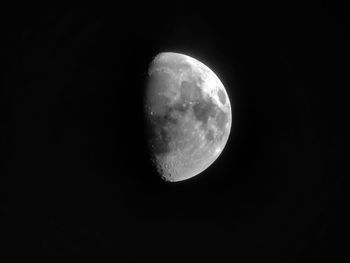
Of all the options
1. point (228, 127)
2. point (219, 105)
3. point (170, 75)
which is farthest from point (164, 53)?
point (228, 127)

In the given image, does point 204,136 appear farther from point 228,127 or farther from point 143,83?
point 143,83

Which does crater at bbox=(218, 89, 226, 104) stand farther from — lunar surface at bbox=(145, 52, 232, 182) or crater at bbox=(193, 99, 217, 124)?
crater at bbox=(193, 99, 217, 124)

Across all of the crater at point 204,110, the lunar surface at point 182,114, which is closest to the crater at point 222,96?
the lunar surface at point 182,114

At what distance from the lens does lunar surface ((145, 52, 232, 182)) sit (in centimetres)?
668

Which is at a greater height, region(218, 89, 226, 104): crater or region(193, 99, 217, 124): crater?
region(218, 89, 226, 104): crater

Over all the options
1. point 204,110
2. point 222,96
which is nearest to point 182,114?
point 204,110

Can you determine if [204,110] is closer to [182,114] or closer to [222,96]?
[182,114]

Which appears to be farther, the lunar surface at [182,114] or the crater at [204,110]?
the crater at [204,110]

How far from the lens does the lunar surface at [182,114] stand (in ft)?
21.9

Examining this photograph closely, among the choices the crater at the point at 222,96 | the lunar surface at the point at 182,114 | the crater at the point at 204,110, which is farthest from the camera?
the crater at the point at 222,96

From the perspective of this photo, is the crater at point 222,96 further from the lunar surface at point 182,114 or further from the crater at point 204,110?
the crater at point 204,110

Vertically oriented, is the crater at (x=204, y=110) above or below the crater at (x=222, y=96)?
below

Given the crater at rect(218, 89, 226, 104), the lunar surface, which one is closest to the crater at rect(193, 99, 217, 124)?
the lunar surface

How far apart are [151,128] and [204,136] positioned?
98 centimetres
